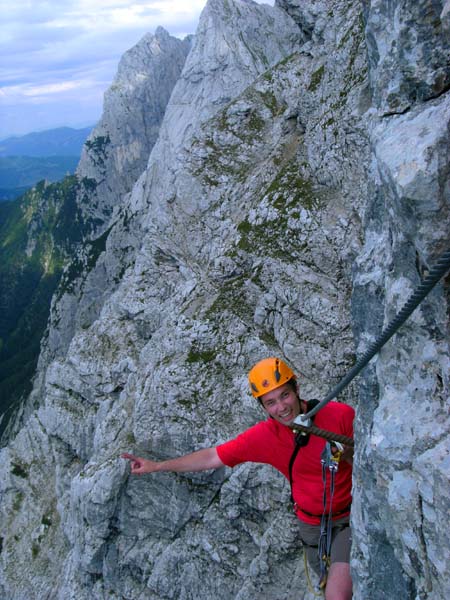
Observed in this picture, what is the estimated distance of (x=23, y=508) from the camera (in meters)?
31.5

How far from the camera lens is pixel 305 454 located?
7.22 metres

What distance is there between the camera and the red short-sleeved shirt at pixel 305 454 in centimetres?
716

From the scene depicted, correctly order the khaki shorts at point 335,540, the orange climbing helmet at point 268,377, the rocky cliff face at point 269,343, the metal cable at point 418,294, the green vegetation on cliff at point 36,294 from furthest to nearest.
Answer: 1. the green vegetation on cliff at point 36,294
2. the khaki shorts at point 335,540
3. the orange climbing helmet at point 268,377
4. the rocky cliff face at point 269,343
5. the metal cable at point 418,294

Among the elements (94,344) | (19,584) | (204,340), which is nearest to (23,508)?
(19,584)

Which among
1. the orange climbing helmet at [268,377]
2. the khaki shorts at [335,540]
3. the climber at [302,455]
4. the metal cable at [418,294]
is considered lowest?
the khaki shorts at [335,540]

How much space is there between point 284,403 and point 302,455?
0.89 metres

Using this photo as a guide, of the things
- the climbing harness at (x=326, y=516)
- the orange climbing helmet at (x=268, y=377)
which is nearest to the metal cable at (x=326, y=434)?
the climbing harness at (x=326, y=516)

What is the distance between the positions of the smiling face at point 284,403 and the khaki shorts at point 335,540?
2056 mm

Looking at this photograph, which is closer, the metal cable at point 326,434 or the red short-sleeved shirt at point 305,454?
the metal cable at point 326,434

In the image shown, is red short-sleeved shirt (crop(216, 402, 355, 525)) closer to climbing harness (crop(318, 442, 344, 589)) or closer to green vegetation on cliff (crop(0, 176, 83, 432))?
climbing harness (crop(318, 442, 344, 589))

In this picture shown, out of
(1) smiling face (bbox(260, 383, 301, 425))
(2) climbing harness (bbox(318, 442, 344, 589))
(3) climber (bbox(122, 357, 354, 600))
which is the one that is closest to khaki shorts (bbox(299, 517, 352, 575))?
(3) climber (bbox(122, 357, 354, 600))

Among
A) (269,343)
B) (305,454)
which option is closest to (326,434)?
(305,454)

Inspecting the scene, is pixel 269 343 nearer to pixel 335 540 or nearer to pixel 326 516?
pixel 326 516

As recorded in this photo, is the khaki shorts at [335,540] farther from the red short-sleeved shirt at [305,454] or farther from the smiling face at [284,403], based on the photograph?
the smiling face at [284,403]
